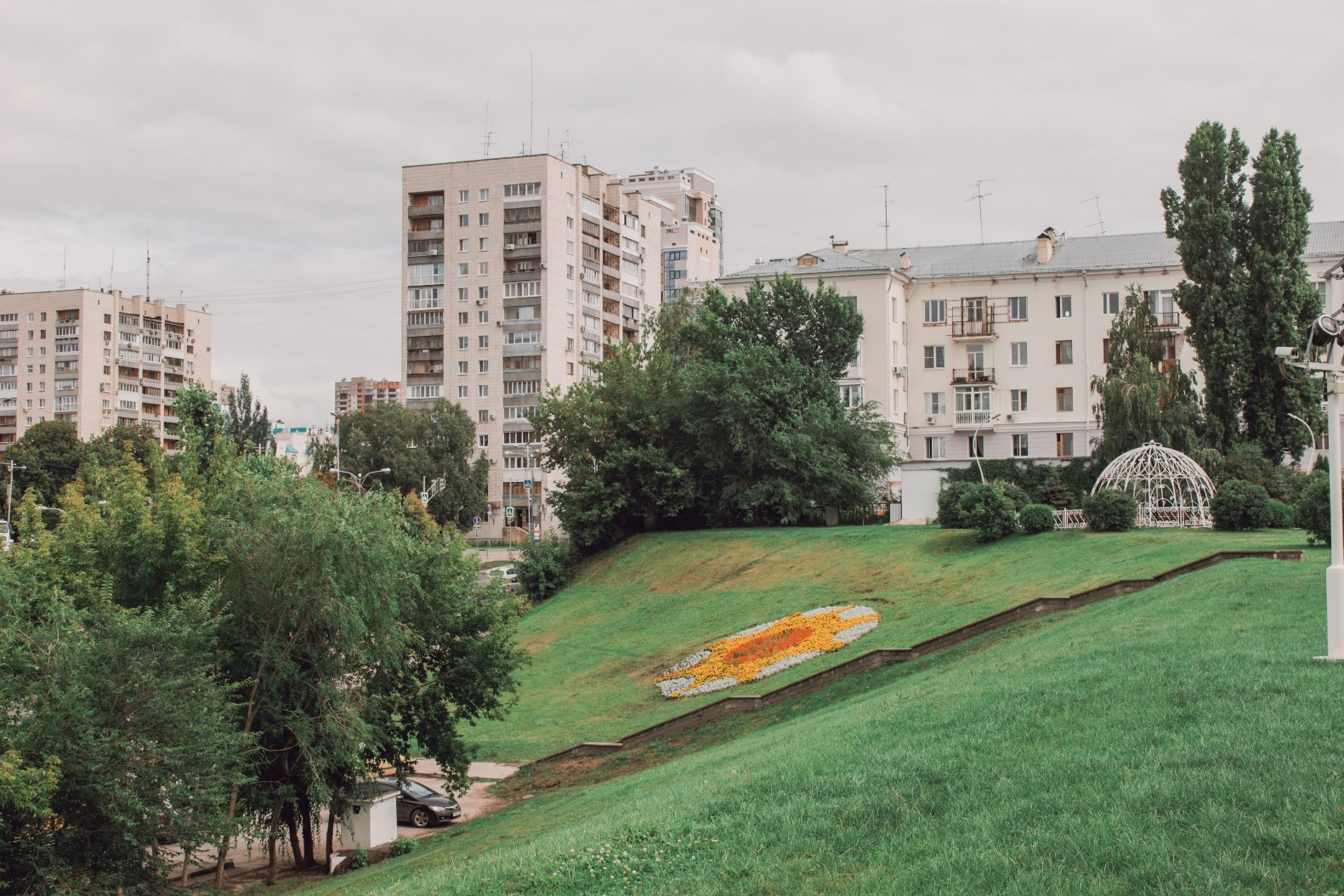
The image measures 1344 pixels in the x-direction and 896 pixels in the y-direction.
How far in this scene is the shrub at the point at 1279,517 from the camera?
40438 mm

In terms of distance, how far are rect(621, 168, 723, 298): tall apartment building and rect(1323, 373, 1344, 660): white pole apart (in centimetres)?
14287

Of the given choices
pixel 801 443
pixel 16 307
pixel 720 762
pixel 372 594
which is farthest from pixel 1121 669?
pixel 16 307

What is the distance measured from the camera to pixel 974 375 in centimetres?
7225

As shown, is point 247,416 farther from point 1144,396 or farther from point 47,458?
point 1144,396

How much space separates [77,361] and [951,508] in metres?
125

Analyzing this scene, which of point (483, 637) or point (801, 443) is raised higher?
point (801, 443)

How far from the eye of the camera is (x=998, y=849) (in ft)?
32.1

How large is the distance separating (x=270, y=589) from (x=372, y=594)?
6.72 feet

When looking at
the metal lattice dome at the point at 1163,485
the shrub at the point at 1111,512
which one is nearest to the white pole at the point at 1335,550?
the shrub at the point at 1111,512

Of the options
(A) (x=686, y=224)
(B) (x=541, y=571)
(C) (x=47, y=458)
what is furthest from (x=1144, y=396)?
(A) (x=686, y=224)

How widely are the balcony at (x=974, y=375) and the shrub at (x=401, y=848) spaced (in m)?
56.0

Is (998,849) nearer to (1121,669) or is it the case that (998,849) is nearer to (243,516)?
(1121,669)

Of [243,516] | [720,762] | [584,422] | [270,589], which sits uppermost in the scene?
[584,422]

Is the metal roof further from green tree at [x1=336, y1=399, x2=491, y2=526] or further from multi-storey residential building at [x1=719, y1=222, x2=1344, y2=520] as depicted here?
green tree at [x1=336, y1=399, x2=491, y2=526]
